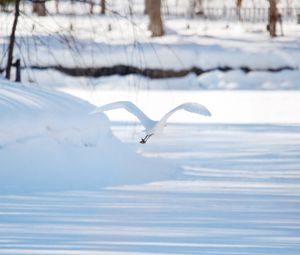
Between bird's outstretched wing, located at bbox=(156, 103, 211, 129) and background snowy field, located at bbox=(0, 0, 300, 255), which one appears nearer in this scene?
background snowy field, located at bbox=(0, 0, 300, 255)

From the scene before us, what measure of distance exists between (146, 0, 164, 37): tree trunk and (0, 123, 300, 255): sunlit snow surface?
28724mm

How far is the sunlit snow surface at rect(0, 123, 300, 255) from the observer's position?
8023mm

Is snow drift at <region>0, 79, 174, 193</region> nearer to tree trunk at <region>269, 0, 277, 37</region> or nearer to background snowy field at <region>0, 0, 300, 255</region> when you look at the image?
background snowy field at <region>0, 0, 300, 255</region>

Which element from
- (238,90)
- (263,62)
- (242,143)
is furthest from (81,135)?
(263,62)

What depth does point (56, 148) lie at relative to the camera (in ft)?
39.1

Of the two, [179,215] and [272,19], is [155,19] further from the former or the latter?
[179,215]

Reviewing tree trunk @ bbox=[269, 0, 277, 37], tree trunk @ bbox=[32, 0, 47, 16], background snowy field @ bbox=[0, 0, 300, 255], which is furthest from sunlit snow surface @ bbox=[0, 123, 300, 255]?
tree trunk @ bbox=[269, 0, 277, 37]

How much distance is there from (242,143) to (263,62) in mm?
23937

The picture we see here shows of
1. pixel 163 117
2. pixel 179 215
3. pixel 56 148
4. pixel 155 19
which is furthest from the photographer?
pixel 155 19

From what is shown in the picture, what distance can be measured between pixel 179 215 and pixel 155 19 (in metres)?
34.4

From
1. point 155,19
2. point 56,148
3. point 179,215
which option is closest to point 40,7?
point 56,148

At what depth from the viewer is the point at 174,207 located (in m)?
10.2

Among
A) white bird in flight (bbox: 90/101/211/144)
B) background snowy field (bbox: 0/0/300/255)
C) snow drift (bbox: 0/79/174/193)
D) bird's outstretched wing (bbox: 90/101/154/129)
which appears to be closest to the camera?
background snowy field (bbox: 0/0/300/255)

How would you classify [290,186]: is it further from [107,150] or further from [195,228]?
[195,228]
